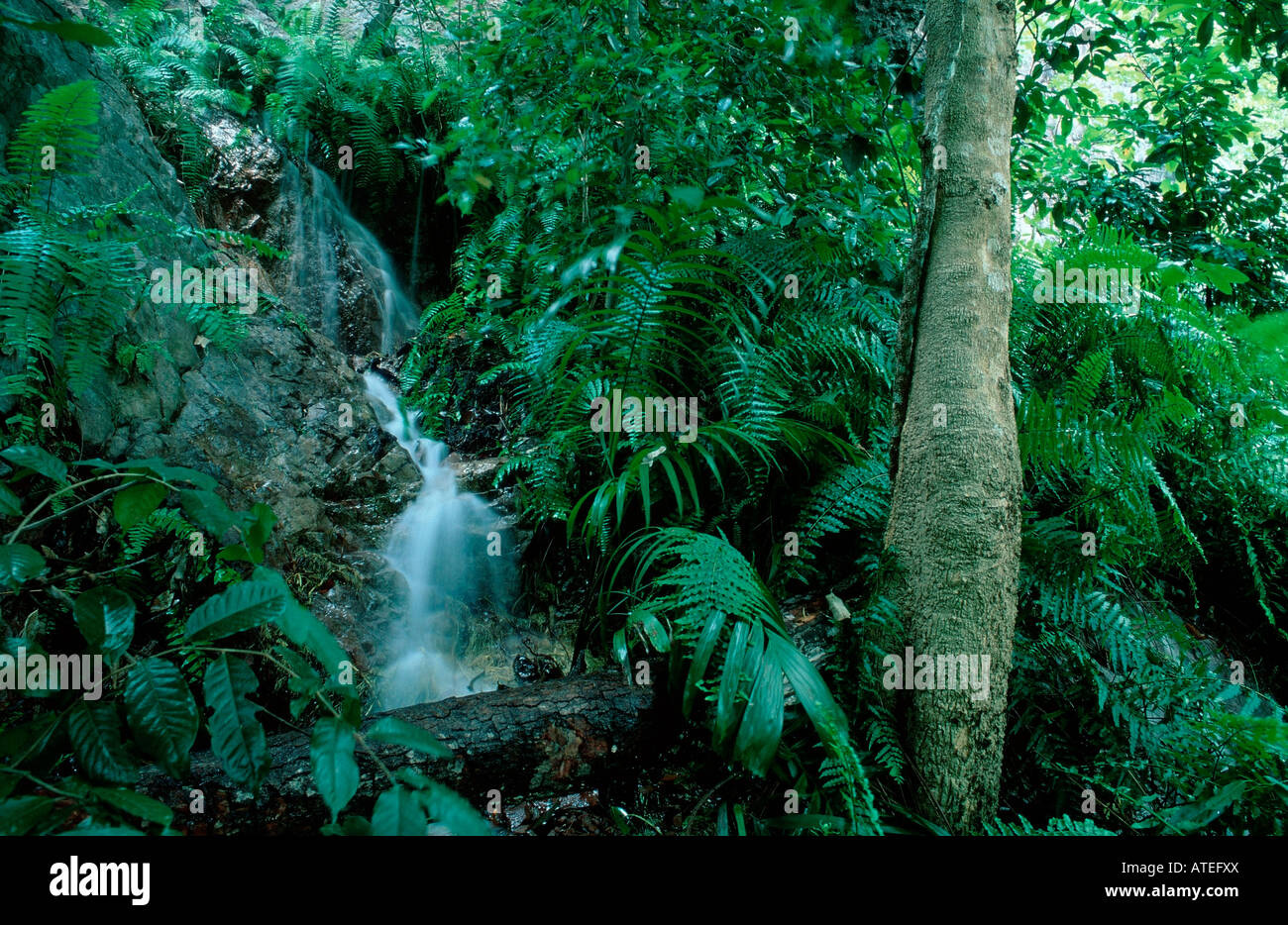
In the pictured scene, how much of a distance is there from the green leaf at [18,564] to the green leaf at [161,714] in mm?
218

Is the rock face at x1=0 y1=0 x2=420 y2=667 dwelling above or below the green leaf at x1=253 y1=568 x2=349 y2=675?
above

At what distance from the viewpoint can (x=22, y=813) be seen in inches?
31.6

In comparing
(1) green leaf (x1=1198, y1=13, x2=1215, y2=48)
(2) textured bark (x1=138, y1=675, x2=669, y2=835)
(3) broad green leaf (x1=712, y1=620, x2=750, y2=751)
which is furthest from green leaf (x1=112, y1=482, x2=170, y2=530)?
(1) green leaf (x1=1198, y1=13, x2=1215, y2=48)

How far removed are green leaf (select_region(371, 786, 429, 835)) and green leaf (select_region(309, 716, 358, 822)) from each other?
0.05 metres

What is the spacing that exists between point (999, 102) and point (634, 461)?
182 cm

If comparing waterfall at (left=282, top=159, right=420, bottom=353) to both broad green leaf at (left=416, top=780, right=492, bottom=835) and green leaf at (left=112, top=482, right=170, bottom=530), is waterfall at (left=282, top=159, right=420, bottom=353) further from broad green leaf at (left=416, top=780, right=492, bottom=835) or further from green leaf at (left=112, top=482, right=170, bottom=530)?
broad green leaf at (left=416, top=780, right=492, bottom=835)

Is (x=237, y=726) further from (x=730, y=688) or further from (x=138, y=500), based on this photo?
(x=730, y=688)
